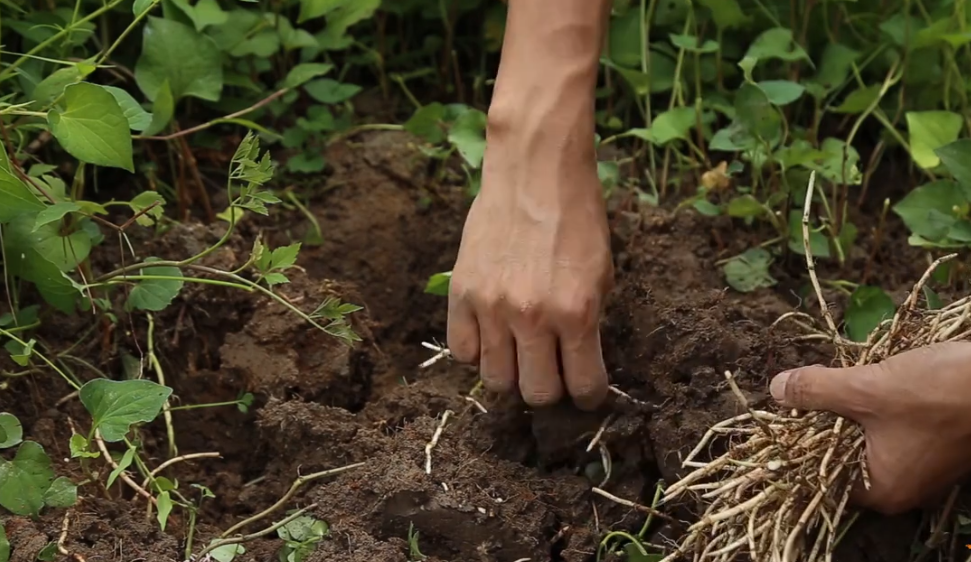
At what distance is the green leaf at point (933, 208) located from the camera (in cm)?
130

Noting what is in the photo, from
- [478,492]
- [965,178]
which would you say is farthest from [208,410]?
[965,178]

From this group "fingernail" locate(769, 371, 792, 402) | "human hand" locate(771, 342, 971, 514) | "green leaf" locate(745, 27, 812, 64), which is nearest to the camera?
"human hand" locate(771, 342, 971, 514)

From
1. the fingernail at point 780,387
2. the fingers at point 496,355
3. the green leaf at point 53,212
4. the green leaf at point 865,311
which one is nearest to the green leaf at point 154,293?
the green leaf at point 53,212

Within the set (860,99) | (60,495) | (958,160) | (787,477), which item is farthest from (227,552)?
(860,99)

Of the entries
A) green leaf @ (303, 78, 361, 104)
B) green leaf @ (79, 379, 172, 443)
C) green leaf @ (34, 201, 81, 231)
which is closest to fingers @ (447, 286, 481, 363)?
green leaf @ (79, 379, 172, 443)

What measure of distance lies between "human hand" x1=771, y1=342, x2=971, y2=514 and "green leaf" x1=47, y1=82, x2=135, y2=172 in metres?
0.66

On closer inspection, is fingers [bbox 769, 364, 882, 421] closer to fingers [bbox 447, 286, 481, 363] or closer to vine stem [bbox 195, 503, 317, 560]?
fingers [bbox 447, 286, 481, 363]

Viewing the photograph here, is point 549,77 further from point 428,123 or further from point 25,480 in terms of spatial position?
point 25,480

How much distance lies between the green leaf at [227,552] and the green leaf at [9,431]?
202 millimetres

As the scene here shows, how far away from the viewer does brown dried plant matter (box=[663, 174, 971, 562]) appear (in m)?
0.96

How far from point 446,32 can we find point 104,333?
741mm

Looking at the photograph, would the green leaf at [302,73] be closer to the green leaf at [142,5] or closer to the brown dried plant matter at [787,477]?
the green leaf at [142,5]

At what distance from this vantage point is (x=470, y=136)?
140 cm

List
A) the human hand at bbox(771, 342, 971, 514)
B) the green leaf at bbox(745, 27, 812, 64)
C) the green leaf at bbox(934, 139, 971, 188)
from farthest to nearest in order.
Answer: the green leaf at bbox(745, 27, 812, 64) → the green leaf at bbox(934, 139, 971, 188) → the human hand at bbox(771, 342, 971, 514)
